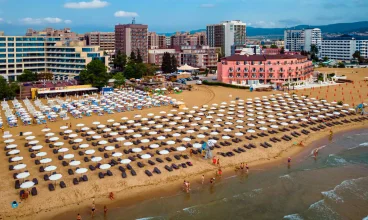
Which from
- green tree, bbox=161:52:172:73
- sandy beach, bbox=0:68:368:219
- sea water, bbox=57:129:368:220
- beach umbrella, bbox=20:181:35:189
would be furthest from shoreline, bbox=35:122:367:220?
green tree, bbox=161:52:172:73

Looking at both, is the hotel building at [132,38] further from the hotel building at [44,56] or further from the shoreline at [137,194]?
the shoreline at [137,194]

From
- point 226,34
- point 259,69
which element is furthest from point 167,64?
point 226,34

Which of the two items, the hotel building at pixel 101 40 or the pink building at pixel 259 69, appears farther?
the hotel building at pixel 101 40

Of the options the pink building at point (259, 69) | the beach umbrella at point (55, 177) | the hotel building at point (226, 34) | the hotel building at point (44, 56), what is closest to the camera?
the beach umbrella at point (55, 177)

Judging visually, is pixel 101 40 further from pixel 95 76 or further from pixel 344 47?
pixel 344 47

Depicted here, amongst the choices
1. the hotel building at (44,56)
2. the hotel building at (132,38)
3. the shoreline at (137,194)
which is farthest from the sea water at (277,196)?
the hotel building at (132,38)

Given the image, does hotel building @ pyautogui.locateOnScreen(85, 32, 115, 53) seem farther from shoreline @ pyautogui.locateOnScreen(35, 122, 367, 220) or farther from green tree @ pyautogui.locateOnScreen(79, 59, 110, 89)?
shoreline @ pyautogui.locateOnScreen(35, 122, 367, 220)

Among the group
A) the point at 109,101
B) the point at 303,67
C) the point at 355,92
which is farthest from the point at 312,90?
the point at 109,101

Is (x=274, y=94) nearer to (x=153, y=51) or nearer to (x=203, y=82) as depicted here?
(x=203, y=82)
